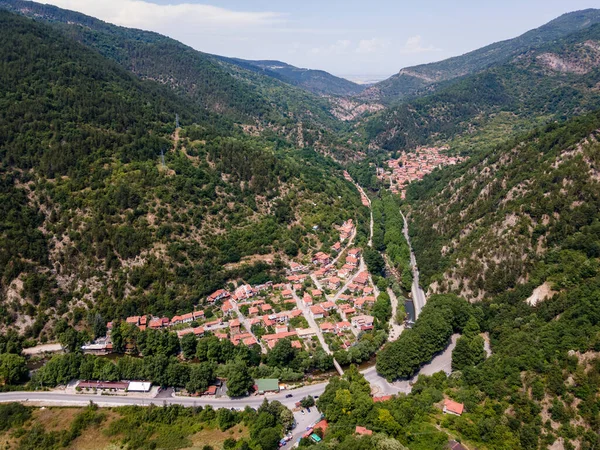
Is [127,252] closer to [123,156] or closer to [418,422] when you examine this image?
[123,156]

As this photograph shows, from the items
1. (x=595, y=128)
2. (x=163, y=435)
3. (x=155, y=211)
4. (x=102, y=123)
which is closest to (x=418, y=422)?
(x=163, y=435)

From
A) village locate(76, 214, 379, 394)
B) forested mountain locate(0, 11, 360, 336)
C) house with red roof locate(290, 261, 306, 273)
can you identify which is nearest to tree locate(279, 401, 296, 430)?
village locate(76, 214, 379, 394)

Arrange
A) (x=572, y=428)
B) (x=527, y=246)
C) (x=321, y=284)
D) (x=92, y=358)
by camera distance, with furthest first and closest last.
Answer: (x=321, y=284) → (x=527, y=246) → (x=92, y=358) → (x=572, y=428)

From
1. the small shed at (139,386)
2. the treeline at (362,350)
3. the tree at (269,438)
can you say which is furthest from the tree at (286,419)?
the small shed at (139,386)

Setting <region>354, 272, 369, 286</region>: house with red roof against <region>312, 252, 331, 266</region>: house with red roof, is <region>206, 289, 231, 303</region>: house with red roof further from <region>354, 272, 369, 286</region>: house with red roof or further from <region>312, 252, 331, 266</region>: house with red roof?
<region>354, 272, 369, 286</region>: house with red roof

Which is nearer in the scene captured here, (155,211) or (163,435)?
(163,435)

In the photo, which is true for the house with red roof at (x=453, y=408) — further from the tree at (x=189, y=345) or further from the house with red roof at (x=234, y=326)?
the tree at (x=189, y=345)

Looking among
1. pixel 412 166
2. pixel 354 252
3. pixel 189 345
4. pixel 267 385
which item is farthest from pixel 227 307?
pixel 412 166
